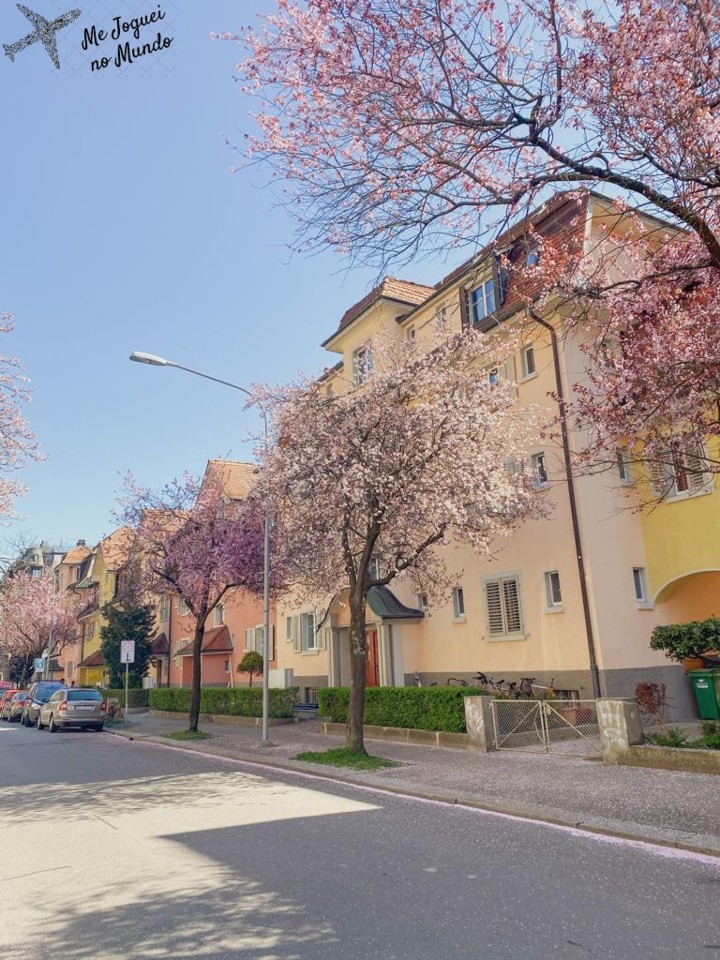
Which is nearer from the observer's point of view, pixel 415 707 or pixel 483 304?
pixel 415 707

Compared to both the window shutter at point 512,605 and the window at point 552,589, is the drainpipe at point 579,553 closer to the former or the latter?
the window at point 552,589

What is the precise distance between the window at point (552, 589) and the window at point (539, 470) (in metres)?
2.29

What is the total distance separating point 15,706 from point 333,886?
32349 mm

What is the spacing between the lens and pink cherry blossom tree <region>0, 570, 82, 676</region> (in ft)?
170

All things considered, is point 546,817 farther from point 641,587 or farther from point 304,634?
point 304,634

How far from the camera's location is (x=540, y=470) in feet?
62.2

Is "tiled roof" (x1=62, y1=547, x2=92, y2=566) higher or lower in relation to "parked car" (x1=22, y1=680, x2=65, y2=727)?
higher

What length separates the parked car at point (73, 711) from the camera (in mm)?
25641

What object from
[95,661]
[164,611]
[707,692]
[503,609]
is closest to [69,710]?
[503,609]

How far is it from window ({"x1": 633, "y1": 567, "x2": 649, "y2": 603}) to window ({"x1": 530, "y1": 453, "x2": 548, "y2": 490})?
3.18 meters

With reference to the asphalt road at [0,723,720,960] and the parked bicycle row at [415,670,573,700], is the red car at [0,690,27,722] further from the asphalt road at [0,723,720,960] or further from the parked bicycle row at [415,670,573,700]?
the asphalt road at [0,723,720,960]

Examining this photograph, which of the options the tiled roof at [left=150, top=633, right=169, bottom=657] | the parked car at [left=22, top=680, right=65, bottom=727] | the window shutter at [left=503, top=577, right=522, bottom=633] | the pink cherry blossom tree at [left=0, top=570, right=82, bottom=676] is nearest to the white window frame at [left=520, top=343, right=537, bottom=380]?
the window shutter at [left=503, top=577, right=522, bottom=633]

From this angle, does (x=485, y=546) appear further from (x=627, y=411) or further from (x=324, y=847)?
(x=324, y=847)

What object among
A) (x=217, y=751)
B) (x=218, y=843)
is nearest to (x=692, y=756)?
(x=218, y=843)
